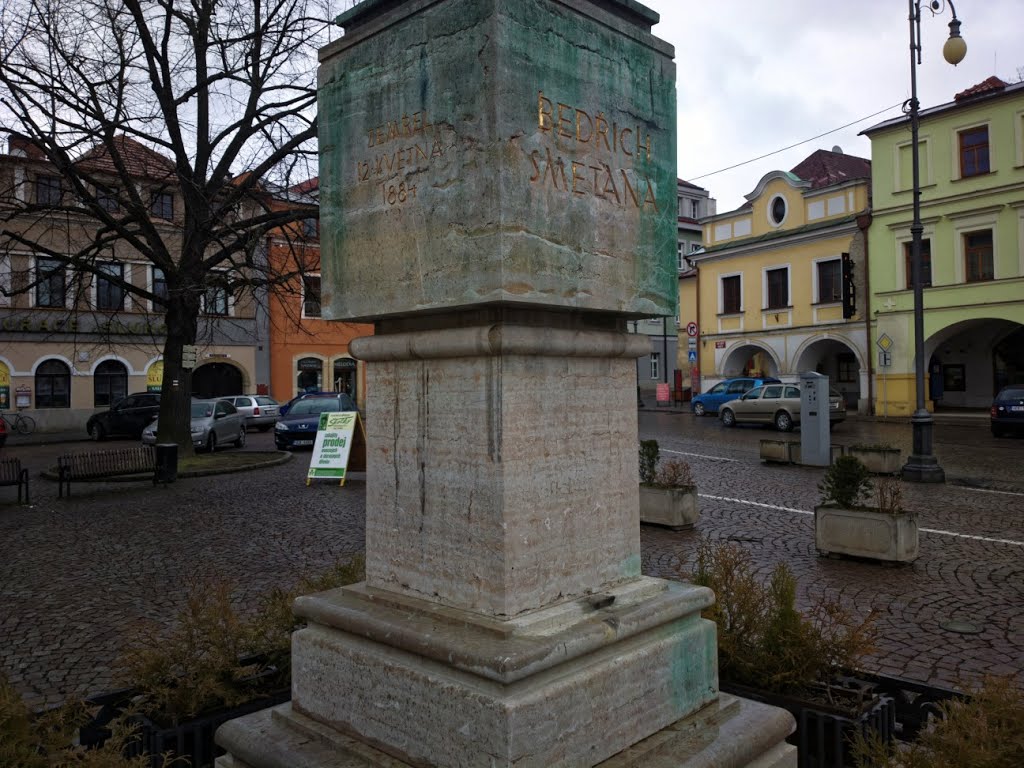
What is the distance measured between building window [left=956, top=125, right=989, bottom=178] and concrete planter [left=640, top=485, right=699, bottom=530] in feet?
75.3

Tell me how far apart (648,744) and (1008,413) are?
2137 centimetres

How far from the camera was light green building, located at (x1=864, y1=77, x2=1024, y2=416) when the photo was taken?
2534cm

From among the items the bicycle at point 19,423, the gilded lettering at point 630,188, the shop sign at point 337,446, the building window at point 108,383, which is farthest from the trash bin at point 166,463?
the building window at point 108,383

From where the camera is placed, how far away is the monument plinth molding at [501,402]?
237cm

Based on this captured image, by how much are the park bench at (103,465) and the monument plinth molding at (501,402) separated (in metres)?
11.8

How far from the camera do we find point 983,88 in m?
26.8

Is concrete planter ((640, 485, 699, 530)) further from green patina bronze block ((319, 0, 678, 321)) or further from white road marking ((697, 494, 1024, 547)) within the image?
green patina bronze block ((319, 0, 678, 321))

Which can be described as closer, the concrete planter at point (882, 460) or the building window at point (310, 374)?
the concrete planter at point (882, 460)

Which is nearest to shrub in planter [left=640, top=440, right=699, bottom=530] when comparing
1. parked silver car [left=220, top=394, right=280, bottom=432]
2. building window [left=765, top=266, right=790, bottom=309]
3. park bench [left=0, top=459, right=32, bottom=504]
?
park bench [left=0, top=459, right=32, bottom=504]

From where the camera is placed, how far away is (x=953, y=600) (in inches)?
235

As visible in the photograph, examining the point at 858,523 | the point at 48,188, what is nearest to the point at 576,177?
the point at 858,523

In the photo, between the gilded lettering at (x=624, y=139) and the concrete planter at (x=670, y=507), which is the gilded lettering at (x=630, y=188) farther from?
the concrete planter at (x=670, y=507)

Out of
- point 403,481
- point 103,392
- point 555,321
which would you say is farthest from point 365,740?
point 103,392

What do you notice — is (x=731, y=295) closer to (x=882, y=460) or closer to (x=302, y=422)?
(x=302, y=422)
